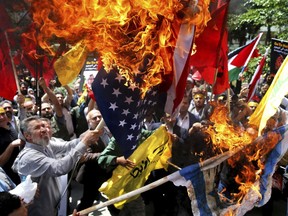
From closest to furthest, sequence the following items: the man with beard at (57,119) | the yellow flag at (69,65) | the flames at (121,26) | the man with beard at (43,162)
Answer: the man with beard at (43,162), the flames at (121,26), the yellow flag at (69,65), the man with beard at (57,119)

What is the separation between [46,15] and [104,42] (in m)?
0.63

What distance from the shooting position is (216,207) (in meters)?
4.42

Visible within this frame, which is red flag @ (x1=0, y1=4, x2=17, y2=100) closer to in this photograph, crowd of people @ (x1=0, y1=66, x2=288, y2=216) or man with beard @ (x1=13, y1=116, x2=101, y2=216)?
crowd of people @ (x1=0, y1=66, x2=288, y2=216)

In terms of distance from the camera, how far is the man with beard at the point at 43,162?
167 inches

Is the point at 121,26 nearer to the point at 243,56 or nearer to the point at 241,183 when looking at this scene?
the point at 241,183

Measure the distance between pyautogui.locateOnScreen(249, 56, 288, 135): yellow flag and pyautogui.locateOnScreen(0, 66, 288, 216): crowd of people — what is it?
211 millimetres

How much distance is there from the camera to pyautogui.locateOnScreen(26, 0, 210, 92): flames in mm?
4418

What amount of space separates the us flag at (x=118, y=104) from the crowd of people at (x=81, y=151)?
194 millimetres

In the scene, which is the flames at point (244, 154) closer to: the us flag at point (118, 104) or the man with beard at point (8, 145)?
the us flag at point (118, 104)

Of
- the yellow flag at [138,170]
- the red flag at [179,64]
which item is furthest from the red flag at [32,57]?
the yellow flag at [138,170]

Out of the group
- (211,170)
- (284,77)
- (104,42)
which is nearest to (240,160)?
(211,170)

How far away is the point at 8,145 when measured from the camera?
5.50 meters

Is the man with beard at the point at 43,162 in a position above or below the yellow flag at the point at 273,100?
below

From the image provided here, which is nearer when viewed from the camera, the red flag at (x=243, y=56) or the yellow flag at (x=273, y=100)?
the yellow flag at (x=273, y=100)
